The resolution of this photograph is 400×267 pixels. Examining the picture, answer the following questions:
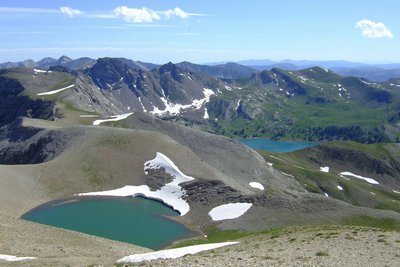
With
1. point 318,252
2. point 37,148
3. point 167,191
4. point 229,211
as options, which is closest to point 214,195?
point 229,211

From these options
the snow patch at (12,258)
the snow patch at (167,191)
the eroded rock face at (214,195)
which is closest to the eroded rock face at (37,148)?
the snow patch at (167,191)

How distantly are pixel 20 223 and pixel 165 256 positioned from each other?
2079 cm

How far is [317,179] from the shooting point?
508 feet

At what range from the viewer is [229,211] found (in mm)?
73188

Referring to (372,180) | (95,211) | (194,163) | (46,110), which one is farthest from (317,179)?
(46,110)

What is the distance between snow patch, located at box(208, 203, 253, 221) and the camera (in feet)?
234

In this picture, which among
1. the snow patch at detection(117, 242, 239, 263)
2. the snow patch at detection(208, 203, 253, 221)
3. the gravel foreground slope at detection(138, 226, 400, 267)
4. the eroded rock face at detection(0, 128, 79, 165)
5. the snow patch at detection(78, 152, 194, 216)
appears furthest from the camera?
the eroded rock face at detection(0, 128, 79, 165)

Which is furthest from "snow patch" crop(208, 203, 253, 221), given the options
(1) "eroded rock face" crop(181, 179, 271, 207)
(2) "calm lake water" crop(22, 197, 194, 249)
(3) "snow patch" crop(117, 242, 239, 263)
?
(3) "snow patch" crop(117, 242, 239, 263)

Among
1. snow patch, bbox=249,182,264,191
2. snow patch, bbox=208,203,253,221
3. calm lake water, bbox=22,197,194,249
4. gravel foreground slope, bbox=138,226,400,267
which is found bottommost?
snow patch, bbox=249,182,264,191

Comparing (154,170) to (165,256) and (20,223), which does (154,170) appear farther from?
(165,256)

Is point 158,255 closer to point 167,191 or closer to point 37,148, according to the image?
point 167,191

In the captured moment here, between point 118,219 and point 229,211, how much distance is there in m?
19.3

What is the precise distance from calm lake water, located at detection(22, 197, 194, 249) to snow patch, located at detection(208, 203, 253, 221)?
6.04 meters

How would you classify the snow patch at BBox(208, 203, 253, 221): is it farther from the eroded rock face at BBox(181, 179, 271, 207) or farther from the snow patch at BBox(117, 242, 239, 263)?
the snow patch at BBox(117, 242, 239, 263)
